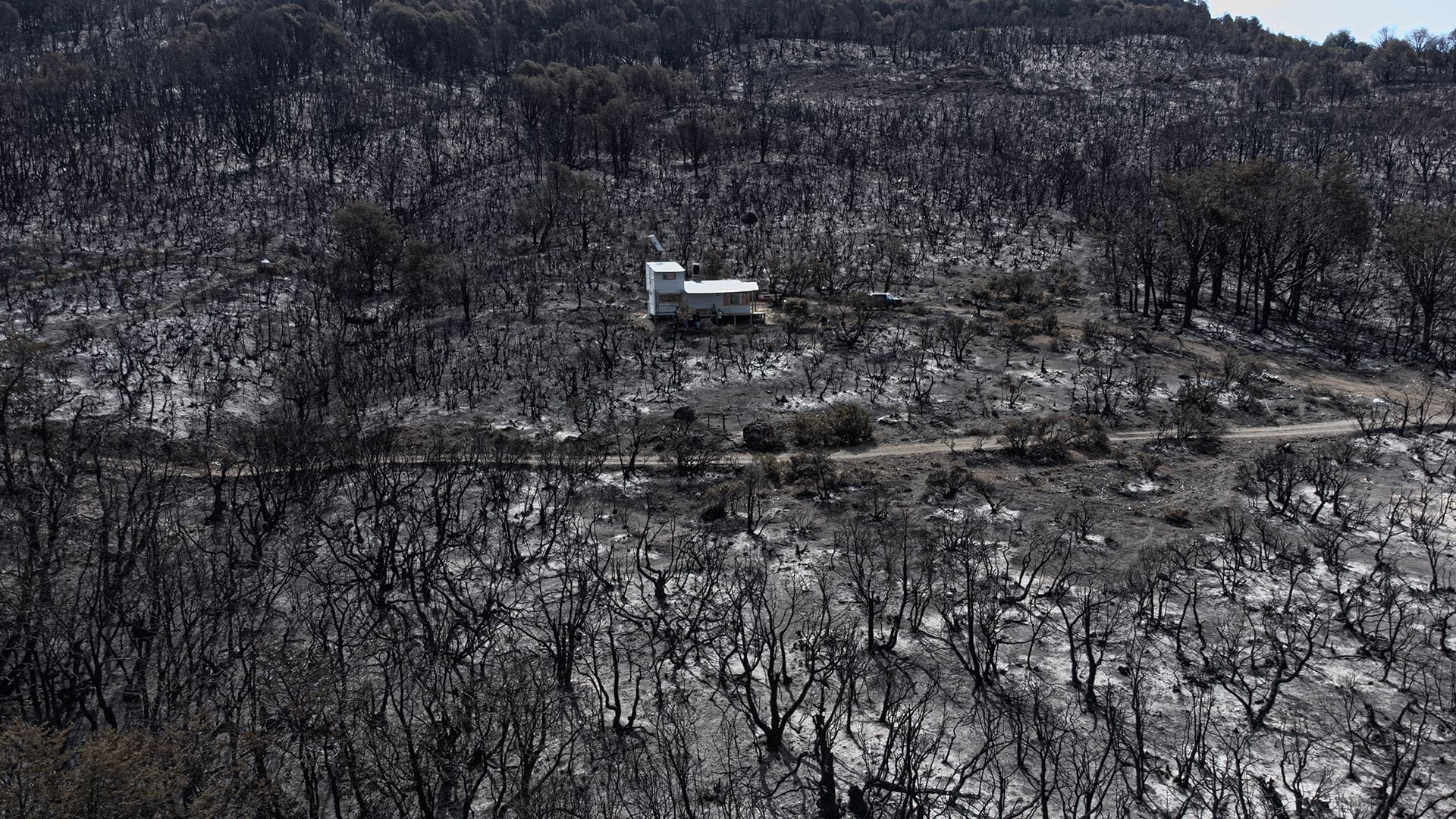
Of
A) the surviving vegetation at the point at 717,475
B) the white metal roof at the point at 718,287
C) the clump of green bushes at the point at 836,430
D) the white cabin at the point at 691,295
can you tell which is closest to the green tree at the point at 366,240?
the surviving vegetation at the point at 717,475

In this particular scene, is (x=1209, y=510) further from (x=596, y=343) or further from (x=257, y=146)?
(x=257, y=146)

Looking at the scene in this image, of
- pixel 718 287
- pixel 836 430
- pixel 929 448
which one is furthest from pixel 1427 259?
pixel 718 287

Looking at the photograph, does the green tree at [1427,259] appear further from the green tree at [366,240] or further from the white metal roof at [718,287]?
the green tree at [366,240]

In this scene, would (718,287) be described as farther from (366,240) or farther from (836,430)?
(366,240)

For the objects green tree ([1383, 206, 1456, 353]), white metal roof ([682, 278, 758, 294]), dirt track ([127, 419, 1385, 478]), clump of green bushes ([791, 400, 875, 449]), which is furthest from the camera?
white metal roof ([682, 278, 758, 294])

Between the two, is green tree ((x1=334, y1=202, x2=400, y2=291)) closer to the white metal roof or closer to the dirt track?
the white metal roof

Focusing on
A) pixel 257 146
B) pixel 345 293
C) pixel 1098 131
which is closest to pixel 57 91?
pixel 257 146

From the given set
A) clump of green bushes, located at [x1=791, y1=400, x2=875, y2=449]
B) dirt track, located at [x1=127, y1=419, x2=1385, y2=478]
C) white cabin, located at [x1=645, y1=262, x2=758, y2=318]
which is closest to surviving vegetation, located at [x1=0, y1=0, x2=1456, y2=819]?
clump of green bushes, located at [x1=791, y1=400, x2=875, y2=449]
